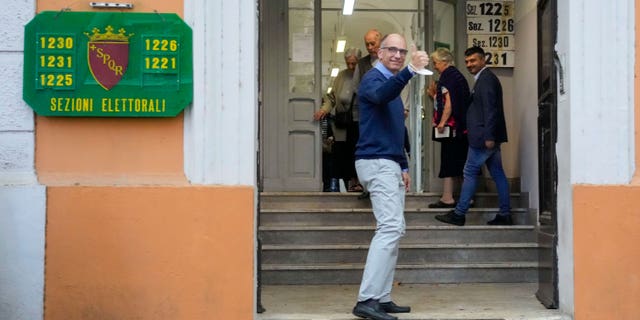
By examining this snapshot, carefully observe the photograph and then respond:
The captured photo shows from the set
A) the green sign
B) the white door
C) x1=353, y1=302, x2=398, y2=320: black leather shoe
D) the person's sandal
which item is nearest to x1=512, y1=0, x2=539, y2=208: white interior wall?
the person's sandal

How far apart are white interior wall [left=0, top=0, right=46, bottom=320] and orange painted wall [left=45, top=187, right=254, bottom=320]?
94 mm

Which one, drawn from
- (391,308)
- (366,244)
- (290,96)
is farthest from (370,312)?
(290,96)

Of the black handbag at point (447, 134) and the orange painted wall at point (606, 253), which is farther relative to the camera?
the black handbag at point (447, 134)

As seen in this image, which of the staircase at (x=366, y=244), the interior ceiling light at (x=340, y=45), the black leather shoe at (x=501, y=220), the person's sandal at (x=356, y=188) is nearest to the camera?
the staircase at (x=366, y=244)

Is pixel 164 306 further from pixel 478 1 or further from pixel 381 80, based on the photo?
pixel 478 1

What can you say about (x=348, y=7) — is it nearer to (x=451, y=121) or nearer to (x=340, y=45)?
(x=340, y=45)

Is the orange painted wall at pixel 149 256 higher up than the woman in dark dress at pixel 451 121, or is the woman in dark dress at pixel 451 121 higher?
the woman in dark dress at pixel 451 121

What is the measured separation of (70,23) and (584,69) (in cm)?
361

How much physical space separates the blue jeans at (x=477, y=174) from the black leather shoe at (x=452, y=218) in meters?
0.05

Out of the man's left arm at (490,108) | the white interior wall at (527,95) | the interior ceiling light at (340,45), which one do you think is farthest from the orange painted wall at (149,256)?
the interior ceiling light at (340,45)

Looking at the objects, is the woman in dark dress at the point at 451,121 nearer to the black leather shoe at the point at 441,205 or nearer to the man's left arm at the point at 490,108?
the black leather shoe at the point at 441,205

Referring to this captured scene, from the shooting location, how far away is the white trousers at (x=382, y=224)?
602 centimetres

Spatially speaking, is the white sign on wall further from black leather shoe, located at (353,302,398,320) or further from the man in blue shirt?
black leather shoe, located at (353,302,398,320)

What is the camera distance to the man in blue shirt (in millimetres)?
6020
